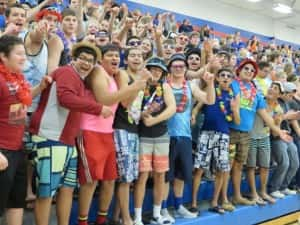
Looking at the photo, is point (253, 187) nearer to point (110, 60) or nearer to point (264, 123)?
point (264, 123)

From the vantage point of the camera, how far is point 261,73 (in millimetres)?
4953

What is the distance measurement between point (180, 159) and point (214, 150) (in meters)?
0.45

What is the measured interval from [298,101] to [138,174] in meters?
3.02

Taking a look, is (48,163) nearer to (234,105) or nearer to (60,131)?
(60,131)

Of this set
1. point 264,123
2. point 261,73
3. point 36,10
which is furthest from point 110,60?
point 261,73

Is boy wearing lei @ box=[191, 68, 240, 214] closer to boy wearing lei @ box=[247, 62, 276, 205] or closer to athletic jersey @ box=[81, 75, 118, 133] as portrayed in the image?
boy wearing lei @ box=[247, 62, 276, 205]

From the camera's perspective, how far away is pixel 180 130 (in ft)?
11.8

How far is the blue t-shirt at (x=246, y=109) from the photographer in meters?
4.14

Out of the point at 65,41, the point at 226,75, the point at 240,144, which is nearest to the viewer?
the point at 65,41

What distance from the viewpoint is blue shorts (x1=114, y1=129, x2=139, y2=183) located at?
3021 millimetres

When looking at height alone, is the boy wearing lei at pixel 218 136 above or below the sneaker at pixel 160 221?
above

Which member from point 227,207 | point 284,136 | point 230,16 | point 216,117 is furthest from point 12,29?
point 230,16

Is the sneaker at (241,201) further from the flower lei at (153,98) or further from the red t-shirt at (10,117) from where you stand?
the red t-shirt at (10,117)

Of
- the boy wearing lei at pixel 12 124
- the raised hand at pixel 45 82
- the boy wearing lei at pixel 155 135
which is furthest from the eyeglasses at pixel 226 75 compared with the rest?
the boy wearing lei at pixel 12 124
